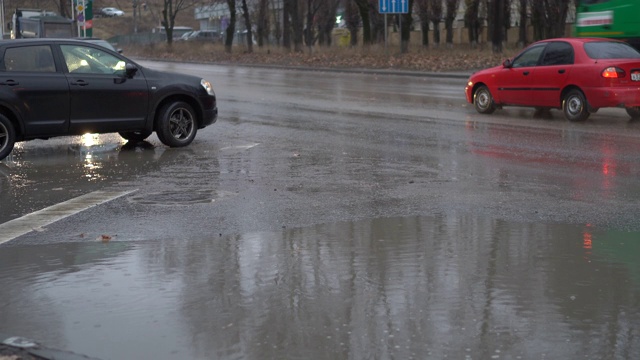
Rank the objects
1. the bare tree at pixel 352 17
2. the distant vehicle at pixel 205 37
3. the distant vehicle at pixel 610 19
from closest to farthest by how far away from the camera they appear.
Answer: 1. the distant vehicle at pixel 610 19
2. the bare tree at pixel 352 17
3. the distant vehicle at pixel 205 37

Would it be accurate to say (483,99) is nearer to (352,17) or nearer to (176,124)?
(176,124)

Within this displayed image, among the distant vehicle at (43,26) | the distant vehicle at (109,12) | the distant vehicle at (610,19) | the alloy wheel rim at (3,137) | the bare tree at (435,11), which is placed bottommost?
the alloy wheel rim at (3,137)

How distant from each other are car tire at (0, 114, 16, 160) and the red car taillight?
10.1m

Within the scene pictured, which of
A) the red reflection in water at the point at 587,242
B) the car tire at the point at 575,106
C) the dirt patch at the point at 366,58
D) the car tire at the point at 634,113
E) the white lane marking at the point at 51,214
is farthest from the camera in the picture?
the dirt patch at the point at 366,58

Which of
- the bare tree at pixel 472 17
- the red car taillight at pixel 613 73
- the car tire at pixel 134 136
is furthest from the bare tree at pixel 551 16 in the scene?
the car tire at pixel 134 136

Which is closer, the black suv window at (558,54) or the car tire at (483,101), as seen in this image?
the black suv window at (558,54)

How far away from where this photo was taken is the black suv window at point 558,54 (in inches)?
680

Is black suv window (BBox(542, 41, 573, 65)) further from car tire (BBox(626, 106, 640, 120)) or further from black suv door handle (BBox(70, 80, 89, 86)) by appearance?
black suv door handle (BBox(70, 80, 89, 86))

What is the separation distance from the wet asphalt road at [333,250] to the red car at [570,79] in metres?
2.16

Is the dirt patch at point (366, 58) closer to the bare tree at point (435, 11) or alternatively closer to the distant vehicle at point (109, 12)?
the bare tree at point (435, 11)

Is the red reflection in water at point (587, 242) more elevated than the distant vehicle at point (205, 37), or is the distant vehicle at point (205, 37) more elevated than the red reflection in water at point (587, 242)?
the distant vehicle at point (205, 37)

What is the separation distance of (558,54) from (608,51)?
35.6 inches

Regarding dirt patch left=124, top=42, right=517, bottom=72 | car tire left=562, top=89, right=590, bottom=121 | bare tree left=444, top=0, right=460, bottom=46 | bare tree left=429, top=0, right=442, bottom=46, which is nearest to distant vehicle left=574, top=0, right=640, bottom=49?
car tire left=562, top=89, right=590, bottom=121

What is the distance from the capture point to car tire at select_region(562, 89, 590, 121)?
16791 mm
